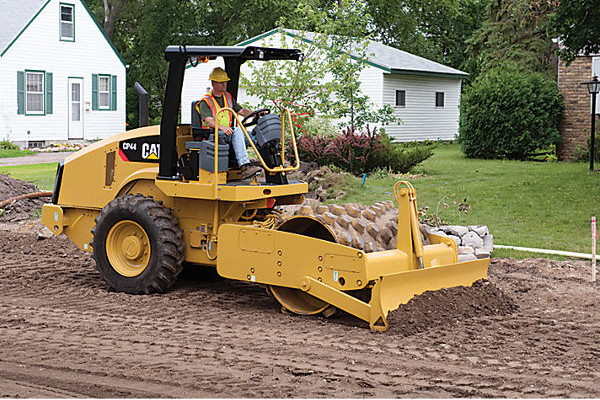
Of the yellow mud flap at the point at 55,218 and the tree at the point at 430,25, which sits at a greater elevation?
the tree at the point at 430,25

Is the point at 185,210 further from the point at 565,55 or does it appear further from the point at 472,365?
the point at 565,55

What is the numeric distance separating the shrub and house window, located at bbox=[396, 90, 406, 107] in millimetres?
13619

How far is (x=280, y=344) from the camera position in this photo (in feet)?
22.4

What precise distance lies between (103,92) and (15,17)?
505 cm

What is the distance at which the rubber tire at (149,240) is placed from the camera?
8.59 m

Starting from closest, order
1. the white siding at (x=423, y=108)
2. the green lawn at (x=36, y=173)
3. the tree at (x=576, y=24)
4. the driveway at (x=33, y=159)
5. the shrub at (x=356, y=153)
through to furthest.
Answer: the tree at (x=576, y=24) → the green lawn at (x=36, y=173) → the shrub at (x=356, y=153) → the driveway at (x=33, y=159) → the white siding at (x=423, y=108)

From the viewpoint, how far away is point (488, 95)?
2717 cm

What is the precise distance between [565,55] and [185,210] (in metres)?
10.7

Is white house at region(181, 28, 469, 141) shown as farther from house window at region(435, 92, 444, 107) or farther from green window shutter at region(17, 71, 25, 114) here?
green window shutter at region(17, 71, 25, 114)

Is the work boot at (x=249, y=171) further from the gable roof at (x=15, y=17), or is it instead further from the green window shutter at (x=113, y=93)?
the green window shutter at (x=113, y=93)

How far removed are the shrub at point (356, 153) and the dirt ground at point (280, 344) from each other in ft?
33.7

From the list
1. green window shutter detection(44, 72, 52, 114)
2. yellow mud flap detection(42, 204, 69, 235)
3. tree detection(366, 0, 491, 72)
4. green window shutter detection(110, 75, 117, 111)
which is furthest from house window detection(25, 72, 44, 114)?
yellow mud flap detection(42, 204, 69, 235)

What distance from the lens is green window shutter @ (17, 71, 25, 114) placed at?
31531 mm

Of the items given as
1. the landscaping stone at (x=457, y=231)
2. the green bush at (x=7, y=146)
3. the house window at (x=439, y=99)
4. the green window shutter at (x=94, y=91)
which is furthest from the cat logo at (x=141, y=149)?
the house window at (x=439, y=99)
